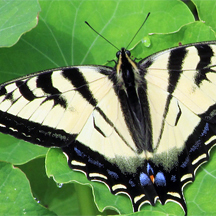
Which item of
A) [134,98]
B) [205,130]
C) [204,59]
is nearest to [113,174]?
[134,98]

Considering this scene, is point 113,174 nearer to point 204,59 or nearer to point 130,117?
point 130,117

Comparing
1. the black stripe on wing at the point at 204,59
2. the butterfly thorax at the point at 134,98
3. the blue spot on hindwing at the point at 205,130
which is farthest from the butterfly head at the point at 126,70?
the blue spot on hindwing at the point at 205,130

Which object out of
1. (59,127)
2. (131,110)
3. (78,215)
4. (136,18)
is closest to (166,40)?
(136,18)

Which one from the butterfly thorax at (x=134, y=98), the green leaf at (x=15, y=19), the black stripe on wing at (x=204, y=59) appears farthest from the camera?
the green leaf at (x=15, y=19)

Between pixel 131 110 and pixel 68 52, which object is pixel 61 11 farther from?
pixel 131 110

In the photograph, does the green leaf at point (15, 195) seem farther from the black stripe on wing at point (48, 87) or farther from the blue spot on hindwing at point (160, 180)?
the blue spot on hindwing at point (160, 180)

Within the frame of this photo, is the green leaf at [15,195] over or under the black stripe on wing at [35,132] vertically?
under
